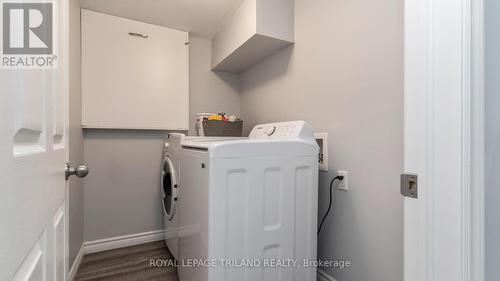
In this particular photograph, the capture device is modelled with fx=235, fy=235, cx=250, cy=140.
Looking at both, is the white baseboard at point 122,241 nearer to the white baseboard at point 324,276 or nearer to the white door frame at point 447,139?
the white baseboard at point 324,276

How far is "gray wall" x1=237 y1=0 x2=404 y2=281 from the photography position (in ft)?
3.84

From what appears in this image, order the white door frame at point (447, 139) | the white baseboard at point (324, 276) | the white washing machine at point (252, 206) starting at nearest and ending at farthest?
the white door frame at point (447, 139) < the white washing machine at point (252, 206) < the white baseboard at point (324, 276)

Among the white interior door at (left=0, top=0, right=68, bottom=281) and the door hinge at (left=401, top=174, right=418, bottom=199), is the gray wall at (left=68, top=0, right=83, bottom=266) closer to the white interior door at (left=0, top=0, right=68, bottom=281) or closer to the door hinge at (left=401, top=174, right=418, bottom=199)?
the white interior door at (left=0, top=0, right=68, bottom=281)

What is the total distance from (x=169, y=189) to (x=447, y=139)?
1883mm

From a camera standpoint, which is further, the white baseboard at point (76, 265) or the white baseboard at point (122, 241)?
the white baseboard at point (122, 241)

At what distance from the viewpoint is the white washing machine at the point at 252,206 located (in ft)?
3.59

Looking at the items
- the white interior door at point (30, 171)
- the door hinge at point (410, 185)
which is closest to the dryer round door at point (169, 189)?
the white interior door at point (30, 171)

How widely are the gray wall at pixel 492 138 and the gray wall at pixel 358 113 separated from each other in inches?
19.2

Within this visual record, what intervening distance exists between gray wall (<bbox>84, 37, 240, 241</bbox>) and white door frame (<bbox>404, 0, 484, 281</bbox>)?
2.24 meters

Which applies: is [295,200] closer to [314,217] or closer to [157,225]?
[314,217]

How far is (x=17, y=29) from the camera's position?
0.45 metres

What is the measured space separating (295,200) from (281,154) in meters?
0.27

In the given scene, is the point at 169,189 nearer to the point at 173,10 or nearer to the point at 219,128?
the point at 219,128

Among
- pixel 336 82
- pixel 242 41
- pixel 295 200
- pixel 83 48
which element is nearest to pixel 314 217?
pixel 295 200
